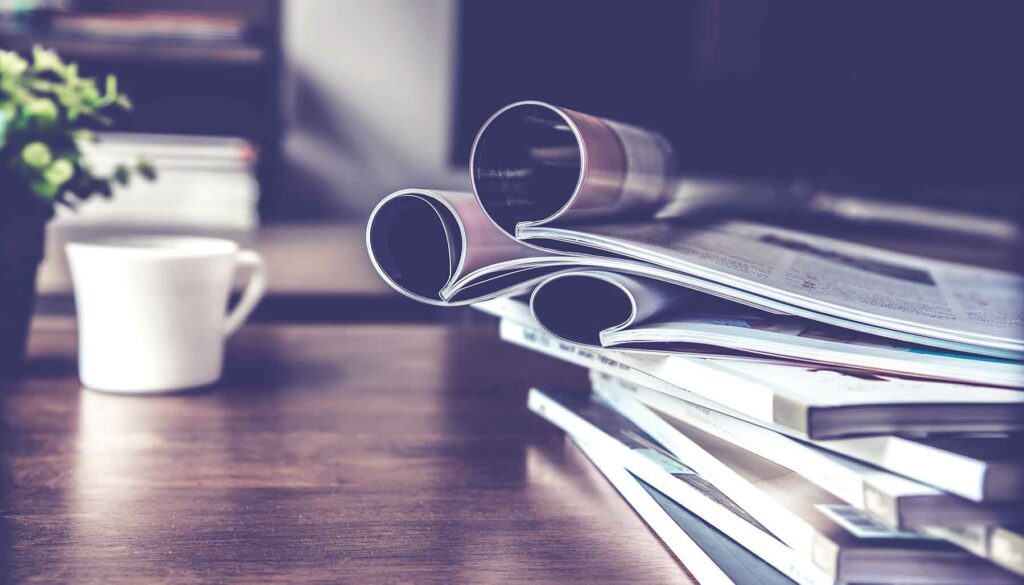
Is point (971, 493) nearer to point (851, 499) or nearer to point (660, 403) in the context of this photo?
point (851, 499)

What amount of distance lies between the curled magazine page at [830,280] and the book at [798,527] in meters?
0.07

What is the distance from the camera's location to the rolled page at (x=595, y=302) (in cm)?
38

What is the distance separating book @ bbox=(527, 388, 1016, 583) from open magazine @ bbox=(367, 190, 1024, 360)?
7 cm

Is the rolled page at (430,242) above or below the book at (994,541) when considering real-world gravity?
above

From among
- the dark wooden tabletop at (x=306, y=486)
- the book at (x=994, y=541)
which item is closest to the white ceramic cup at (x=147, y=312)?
the dark wooden tabletop at (x=306, y=486)

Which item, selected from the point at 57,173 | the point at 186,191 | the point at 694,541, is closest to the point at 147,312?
the point at 57,173

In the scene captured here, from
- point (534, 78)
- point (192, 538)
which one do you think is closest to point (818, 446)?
point (192, 538)

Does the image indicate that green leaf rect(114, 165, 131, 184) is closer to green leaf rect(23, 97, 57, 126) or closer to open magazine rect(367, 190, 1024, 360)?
green leaf rect(23, 97, 57, 126)

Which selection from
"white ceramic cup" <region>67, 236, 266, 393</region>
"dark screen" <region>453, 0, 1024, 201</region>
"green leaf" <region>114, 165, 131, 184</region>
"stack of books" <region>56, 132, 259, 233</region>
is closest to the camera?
"white ceramic cup" <region>67, 236, 266, 393</region>

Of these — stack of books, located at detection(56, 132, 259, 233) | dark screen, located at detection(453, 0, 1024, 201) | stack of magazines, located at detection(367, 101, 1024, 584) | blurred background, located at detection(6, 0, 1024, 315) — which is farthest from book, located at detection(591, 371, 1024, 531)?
stack of books, located at detection(56, 132, 259, 233)

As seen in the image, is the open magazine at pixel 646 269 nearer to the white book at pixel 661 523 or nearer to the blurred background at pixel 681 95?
the white book at pixel 661 523

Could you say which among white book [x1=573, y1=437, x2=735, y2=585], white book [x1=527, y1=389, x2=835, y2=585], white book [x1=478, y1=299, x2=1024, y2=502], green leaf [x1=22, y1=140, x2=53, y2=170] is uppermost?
green leaf [x1=22, y1=140, x2=53, y2=170]

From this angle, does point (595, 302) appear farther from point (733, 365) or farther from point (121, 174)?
point (121, 174)

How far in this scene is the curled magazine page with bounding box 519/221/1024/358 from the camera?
1.22 ft
